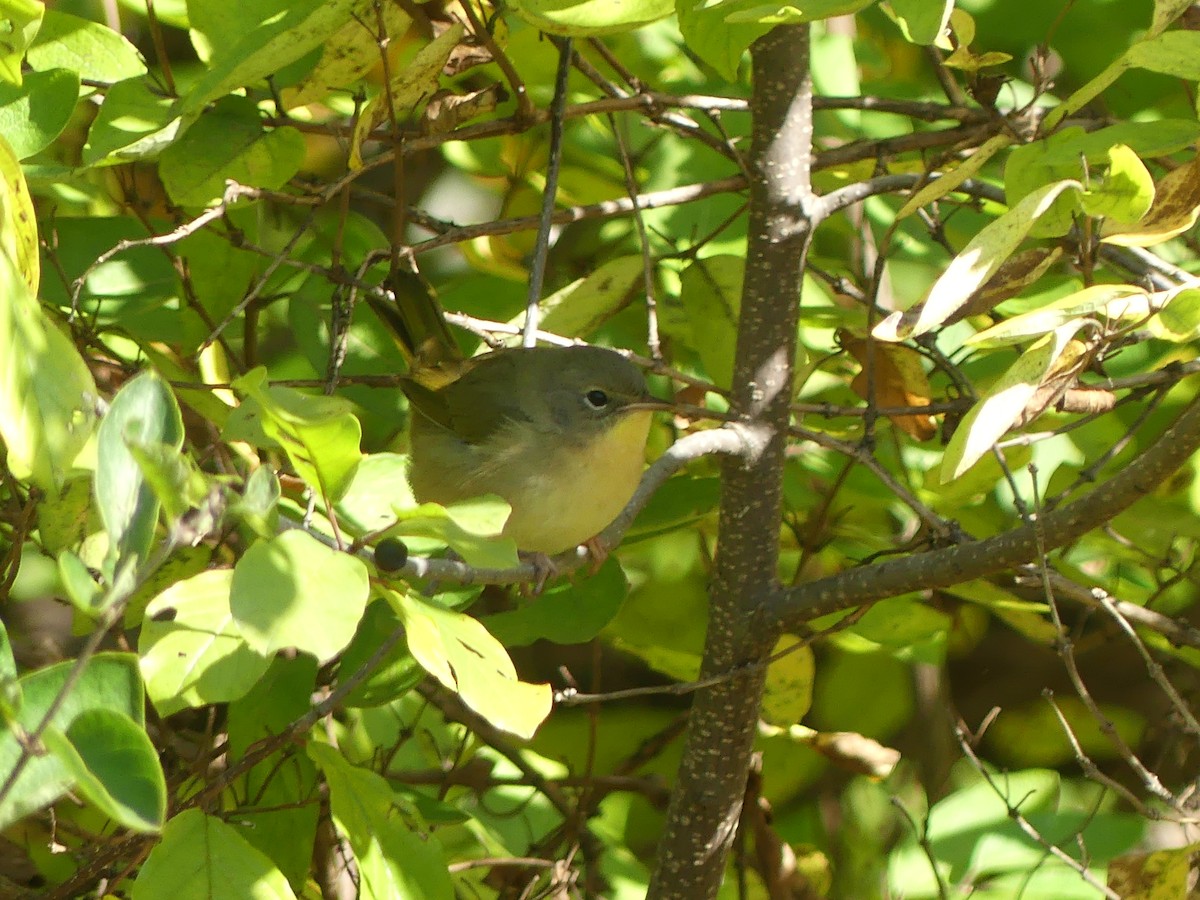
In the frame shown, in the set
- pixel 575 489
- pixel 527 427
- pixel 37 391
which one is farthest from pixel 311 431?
pixel 527 427

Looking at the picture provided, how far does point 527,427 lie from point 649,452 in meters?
0.39

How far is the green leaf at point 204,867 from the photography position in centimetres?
142

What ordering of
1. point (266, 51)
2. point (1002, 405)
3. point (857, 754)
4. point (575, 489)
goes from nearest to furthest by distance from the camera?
point (1002, 405) < point (266, 51) < point (575, 489) < point (857, 754)

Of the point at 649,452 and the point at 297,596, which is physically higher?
the point at 297,596

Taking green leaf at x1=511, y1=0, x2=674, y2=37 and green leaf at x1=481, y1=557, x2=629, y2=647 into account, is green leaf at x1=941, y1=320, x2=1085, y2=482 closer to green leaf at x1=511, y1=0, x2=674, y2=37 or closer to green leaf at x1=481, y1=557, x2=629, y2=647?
green leaf at x1=511, y1=0, x2=674, y2=37

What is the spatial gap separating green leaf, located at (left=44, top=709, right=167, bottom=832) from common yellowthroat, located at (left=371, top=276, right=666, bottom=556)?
4.75 feet

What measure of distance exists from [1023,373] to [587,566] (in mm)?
1253

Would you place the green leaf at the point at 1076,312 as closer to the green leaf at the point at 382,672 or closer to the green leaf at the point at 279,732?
the green leaf at the point at 382,672

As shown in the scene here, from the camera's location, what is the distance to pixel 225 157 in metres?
1.98

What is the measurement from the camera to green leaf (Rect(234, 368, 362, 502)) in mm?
1058

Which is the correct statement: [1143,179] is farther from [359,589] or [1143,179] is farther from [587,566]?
[587,566]

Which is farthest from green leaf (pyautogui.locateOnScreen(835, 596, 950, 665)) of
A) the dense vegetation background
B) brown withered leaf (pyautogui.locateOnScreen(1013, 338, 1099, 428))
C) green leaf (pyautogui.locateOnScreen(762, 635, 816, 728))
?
brown withered leaf (pyautogui.locateOnScreen(1013, 338, 1099, 428))

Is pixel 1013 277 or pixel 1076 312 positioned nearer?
pixel 1076 312

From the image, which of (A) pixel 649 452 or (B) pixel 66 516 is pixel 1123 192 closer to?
(B) pixel 66 516
